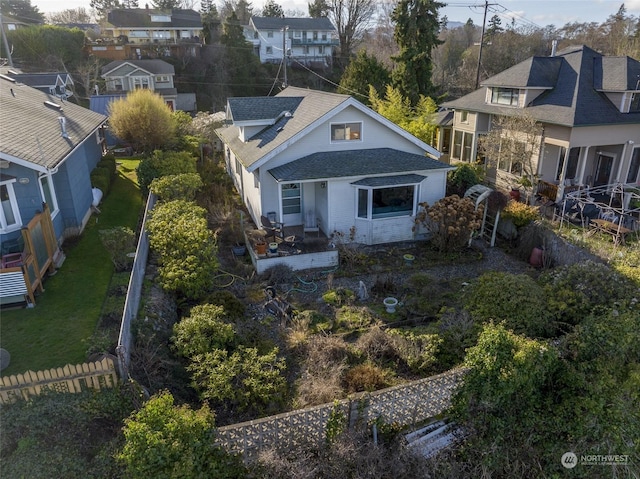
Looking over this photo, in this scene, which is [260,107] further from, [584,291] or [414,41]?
[414,41]

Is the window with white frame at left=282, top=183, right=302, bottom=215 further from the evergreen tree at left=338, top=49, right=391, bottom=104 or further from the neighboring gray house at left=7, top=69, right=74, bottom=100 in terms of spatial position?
the evergreen tree at left=338, top=49, right=391, bottom=104

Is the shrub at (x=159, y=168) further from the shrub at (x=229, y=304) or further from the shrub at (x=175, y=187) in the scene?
the shrub at (x=229, y=304)

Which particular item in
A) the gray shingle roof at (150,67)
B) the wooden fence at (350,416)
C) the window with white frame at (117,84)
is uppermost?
the gray shingle roof at (150,67)

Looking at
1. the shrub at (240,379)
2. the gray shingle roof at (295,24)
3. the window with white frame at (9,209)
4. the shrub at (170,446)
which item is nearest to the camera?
the shrub at (170,446)

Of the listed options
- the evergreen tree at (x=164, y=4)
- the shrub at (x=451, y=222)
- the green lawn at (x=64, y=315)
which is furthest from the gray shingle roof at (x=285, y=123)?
the evergreen tree at (x=164, y=4)

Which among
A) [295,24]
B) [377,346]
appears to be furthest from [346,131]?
[295,24]

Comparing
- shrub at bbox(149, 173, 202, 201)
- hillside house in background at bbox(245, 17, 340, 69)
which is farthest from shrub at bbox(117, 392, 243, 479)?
hillside house in background at bbox(245, 17, 340, 69)
